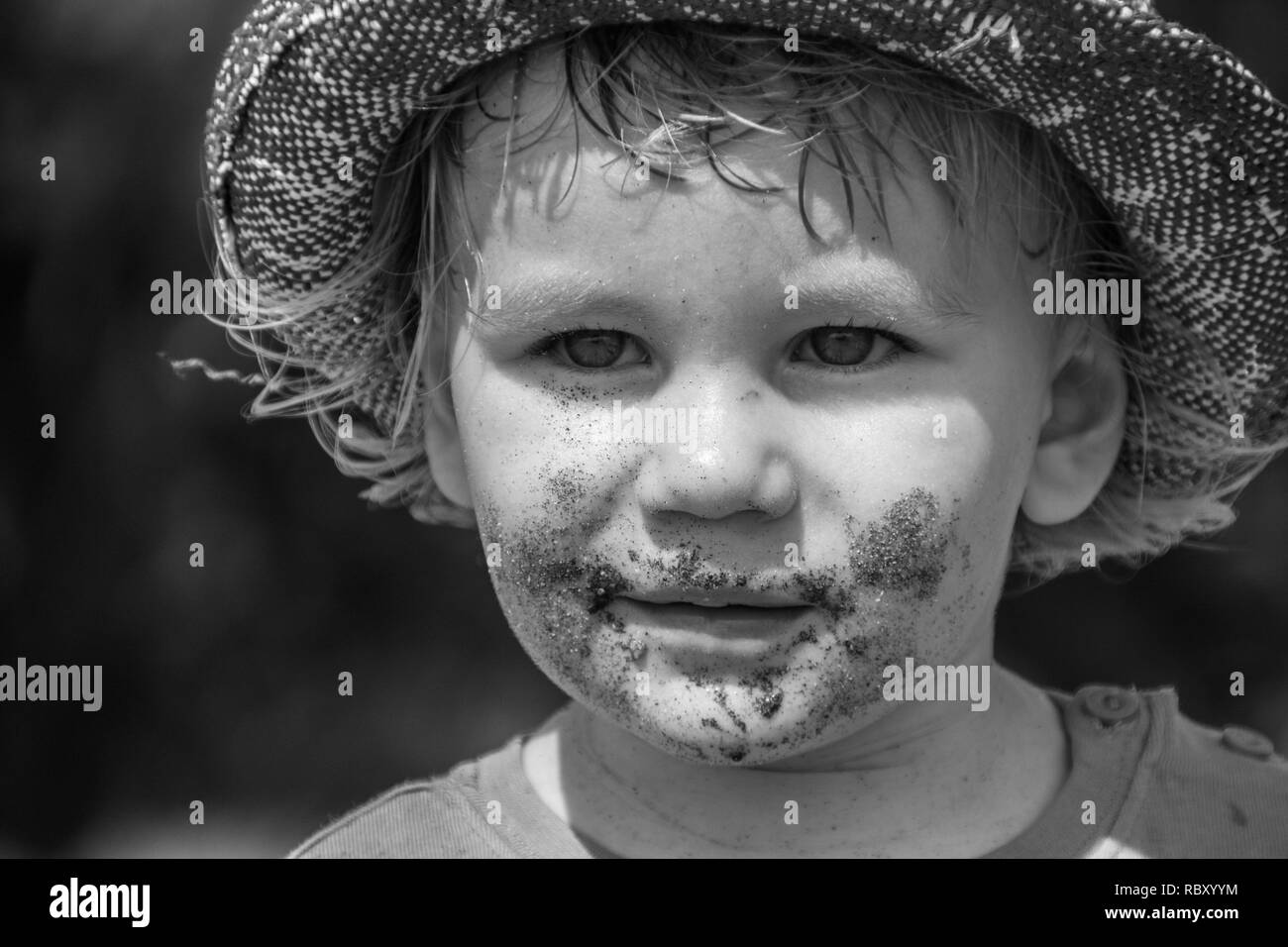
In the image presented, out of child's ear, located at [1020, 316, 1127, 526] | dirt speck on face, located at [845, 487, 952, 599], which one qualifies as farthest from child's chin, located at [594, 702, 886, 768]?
child's ear, located at [1020, 316, 1127, 526]

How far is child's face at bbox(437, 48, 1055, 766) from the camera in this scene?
1.33 m

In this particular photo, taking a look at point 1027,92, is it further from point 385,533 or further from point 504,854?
point 385,533

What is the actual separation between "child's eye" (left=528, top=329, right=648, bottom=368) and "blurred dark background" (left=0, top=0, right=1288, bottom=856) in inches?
47.9

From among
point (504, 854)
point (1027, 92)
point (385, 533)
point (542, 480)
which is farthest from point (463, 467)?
point (385, 533)

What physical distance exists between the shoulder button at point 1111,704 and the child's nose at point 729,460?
569mm

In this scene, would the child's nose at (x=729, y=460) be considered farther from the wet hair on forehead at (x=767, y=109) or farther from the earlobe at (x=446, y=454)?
the earlobe at (x=446, y=454)

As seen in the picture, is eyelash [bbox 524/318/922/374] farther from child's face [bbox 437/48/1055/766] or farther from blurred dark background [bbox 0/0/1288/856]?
blurred dark background [bbox 0/0/1288/856]

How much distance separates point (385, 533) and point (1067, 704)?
1.37 metres

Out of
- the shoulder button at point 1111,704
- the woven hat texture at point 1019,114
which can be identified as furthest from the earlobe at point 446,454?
the shoulder button at point 1111,704

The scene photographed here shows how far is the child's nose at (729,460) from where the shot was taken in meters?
1.31

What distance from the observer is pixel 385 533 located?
2.77m

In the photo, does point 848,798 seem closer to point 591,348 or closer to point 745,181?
point 591,348

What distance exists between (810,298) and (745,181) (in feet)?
0.37

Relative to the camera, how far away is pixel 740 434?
52.0 inches
